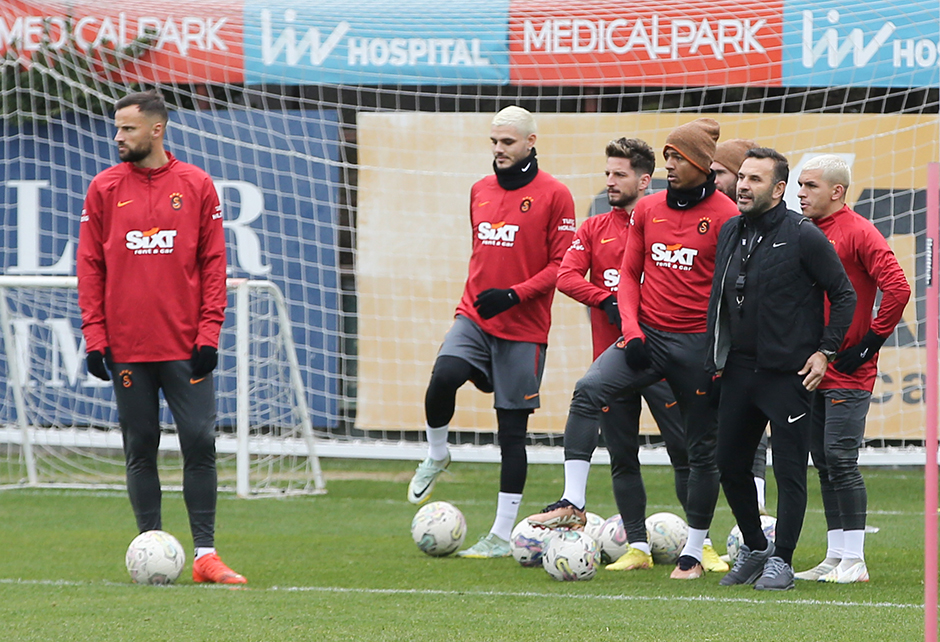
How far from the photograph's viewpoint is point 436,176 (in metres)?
11.9

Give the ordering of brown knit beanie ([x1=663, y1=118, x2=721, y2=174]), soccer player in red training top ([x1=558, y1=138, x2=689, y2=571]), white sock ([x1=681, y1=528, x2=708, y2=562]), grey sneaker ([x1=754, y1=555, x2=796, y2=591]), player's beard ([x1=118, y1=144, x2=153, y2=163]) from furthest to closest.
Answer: soccer player in red training top ([x1=558, y1=138, x2=689, y2=571]) → white sock ([x1=681, y1=528, x2=708, y2=562]) → brown knit beanie ([x1=663, y1=118, x2=721, y2=174]) → player's beard ([x1=118, y1=144, x2=153, y2=163]) → grey sneaker ([x1=754, y1=555, x2=796, y2=591])

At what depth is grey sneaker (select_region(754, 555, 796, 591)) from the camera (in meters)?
5.57

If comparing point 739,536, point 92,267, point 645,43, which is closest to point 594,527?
point 739,536

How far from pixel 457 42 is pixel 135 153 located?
5.68 metres

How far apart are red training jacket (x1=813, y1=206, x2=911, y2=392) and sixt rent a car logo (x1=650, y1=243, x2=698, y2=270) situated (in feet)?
1.95

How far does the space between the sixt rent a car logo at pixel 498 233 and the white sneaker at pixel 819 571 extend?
210 centimetres

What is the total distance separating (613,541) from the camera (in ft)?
21.8

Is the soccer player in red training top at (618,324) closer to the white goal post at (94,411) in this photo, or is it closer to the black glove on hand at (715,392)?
the black glove on hand at (715,392)

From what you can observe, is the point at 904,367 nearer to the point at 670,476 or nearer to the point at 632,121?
the point at 670,476

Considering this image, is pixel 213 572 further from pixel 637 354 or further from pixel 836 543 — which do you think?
pixel 836 543

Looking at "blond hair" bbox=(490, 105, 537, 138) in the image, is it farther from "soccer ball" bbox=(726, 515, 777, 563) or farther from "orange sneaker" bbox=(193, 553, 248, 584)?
"orange sneaker" bbox=(193, 553, 248, 584)

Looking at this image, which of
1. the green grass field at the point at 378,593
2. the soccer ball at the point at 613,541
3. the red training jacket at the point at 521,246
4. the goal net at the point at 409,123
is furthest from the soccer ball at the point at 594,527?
the goal net at the point at 409,123

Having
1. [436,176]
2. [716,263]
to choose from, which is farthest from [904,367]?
[716,263]

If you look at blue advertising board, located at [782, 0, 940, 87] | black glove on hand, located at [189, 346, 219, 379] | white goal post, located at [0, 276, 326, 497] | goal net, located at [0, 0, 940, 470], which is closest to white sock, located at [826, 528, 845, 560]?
black glove on hand, located at [189, 346, 219, 379]
